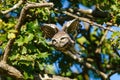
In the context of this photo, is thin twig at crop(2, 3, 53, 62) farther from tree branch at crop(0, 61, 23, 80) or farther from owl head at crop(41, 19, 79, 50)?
owl head at crop(41, 19, 79, 50)

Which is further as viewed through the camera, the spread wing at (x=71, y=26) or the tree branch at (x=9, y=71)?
the tree branch at (x=9, y=71)

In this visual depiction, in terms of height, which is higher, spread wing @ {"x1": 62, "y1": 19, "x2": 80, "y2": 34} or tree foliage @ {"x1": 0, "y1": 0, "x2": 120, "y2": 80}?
spread wing @ {"x1": 62, "y1": 19, "x2": 80, "y2": 34}

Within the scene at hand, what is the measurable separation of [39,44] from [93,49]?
4.73m

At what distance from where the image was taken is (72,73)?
10.6m

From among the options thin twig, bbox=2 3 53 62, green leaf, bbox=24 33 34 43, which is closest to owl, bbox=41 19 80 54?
thin twig, bbox=2 3 53 62

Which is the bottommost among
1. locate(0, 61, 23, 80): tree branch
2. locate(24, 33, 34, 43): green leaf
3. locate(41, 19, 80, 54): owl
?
locate(0, 61, 23, 80): tree branch

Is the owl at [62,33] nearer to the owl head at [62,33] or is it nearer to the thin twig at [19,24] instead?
the owl head at [62,33]

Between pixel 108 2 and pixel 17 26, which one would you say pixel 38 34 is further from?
pixel 108 2

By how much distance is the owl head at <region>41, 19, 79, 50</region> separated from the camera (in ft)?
16.0

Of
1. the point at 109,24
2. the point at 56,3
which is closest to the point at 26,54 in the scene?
the point at 109,24

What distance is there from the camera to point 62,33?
16.3ft

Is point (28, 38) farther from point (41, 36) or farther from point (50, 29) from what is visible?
point (50, 29)

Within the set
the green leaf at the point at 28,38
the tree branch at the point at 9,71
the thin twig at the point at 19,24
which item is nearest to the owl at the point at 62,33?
the thin twig at the point at 19,24

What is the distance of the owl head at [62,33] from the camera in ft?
16.0
